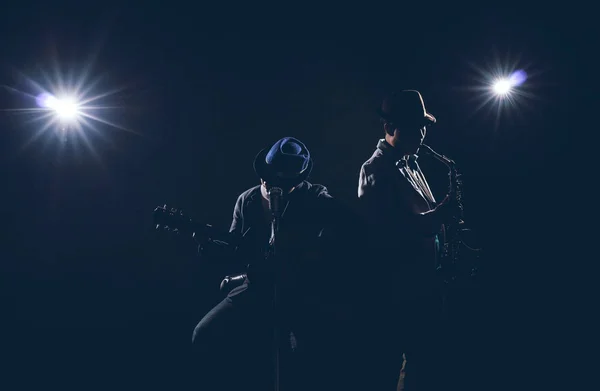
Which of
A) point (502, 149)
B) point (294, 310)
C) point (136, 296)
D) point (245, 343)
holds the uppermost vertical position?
point (502, 149)

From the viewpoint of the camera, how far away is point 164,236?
3645 mm

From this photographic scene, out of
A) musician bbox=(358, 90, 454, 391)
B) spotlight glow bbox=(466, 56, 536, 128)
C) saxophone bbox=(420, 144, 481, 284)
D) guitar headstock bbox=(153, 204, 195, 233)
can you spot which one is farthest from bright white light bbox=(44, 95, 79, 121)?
spotlight glow bbox=(466, 56, 536, 128)

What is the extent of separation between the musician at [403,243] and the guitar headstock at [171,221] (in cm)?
124

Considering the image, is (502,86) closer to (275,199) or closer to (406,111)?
(406,111)

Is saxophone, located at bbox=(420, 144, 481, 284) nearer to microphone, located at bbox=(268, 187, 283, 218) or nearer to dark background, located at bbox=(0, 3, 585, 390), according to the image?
dark background, located at bbox=(0, 3, 585, 390)

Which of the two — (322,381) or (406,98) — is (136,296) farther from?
(406,98)

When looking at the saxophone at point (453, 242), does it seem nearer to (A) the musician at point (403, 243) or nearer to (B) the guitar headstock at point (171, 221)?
(A) the musician at point (403, 243)

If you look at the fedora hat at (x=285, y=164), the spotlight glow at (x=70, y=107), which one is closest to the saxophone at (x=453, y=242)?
the fedora hat at (x=285, y=164)

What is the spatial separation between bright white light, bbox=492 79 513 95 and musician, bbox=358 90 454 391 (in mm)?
2011

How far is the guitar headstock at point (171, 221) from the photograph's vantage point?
2.15m

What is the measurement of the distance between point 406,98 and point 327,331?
1.89 m

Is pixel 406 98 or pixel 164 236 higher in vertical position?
pixel 406 98

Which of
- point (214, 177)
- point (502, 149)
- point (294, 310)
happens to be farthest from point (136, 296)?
point (502, 149)

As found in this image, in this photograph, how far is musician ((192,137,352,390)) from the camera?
257 cm
